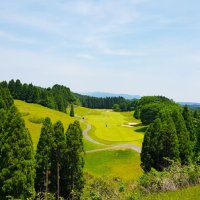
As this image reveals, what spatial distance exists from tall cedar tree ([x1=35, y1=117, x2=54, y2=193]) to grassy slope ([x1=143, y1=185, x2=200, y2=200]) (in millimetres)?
25486

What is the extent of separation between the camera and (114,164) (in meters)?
64.4

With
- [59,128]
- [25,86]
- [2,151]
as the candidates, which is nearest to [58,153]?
[59,128]

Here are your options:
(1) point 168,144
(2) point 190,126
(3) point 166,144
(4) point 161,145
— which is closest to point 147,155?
(4) point 161,145

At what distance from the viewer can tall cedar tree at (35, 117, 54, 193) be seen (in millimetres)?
40438

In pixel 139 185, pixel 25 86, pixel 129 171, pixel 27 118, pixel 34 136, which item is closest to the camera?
pixel 139 185

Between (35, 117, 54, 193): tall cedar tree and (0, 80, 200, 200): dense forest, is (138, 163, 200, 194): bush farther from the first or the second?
(35, 117, 54, 193): tall cedar tree

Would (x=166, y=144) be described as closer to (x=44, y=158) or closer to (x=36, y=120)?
(x=44, y=158)

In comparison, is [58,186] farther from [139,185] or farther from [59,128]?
[139,185]

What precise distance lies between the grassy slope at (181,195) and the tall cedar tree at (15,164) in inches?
719

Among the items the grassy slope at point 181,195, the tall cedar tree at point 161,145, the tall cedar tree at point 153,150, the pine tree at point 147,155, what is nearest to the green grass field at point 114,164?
the pine tree at point 147,155

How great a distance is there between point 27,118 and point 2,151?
6261cm

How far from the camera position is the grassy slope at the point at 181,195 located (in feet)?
52.0

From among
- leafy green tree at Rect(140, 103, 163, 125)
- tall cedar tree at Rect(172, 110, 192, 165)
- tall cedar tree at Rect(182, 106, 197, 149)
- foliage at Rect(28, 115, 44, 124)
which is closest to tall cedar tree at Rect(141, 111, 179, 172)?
tall cedar tree at Rect(172, 110, 192, 165)

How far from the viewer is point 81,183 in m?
42.3
